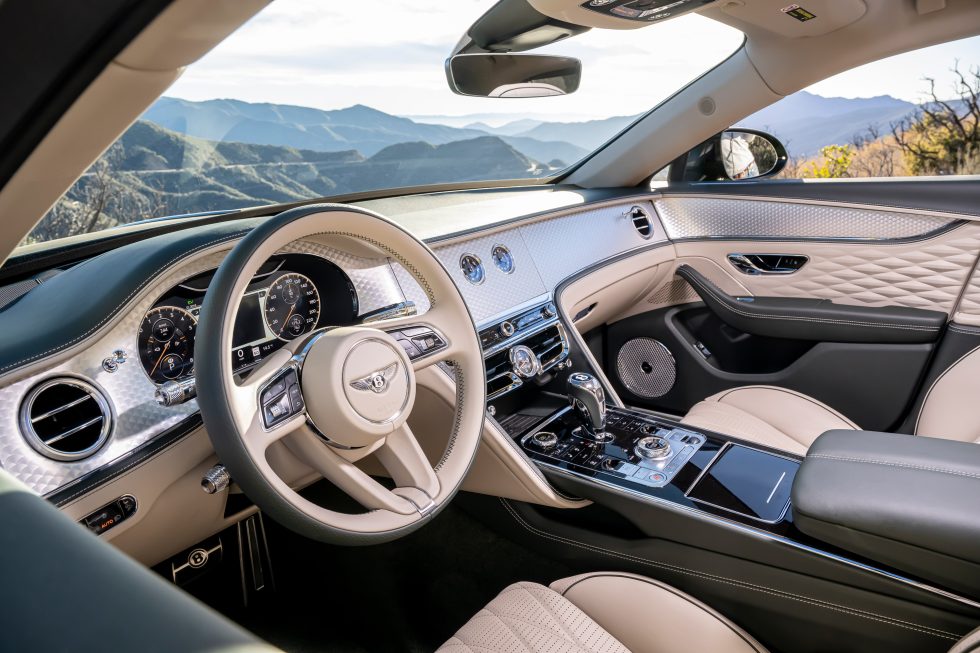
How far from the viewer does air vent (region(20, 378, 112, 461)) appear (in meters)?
1.20

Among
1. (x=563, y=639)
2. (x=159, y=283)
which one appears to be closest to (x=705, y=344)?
(x=563, y=639)

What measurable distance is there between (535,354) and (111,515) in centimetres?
119

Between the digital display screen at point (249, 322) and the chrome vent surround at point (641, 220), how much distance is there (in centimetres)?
171

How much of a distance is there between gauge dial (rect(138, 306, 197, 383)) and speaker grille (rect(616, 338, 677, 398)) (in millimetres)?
1910

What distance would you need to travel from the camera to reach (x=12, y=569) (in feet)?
1.54

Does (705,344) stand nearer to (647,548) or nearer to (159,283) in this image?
(647,548)

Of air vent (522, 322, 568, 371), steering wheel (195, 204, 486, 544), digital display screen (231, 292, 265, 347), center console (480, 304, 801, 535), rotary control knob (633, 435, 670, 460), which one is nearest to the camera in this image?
steering wheel (195, 204, 486, 544)

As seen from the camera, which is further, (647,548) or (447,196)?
(447,196)

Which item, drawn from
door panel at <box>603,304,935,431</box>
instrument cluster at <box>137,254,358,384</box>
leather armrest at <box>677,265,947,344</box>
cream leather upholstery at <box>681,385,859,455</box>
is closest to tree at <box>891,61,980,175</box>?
leather armrest at <box>677,265,947,344</box>

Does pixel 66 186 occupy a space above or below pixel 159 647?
above

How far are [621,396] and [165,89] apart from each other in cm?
257

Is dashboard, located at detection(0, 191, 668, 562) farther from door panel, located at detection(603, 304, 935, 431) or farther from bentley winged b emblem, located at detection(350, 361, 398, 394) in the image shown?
door panel, located at detection(603, 304, 935, 431)

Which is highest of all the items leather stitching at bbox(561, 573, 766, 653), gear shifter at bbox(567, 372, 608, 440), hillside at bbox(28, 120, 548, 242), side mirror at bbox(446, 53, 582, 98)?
side mirror at bbox(446, 53, 582, 98)

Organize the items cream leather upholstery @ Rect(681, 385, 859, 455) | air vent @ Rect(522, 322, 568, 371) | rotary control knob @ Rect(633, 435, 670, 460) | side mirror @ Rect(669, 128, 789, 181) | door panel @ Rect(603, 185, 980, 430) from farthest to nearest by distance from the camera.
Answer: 1. side mirror @ Rect(669, 128, 789, 181)
2. door panel @ Rect(603, 185, 980, 430)
3. air vent @ Rect(522, 322, 568, 371)
4. cream leather upholstery @ Rect(681, 385, 859, 455)
5. rotary control knob @ Rect(633, 435, 670, 460)
